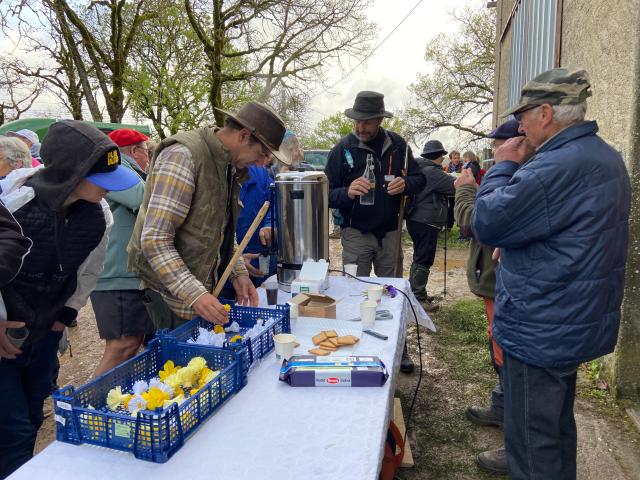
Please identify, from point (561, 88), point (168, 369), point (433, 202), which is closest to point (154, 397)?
point (168, 369)

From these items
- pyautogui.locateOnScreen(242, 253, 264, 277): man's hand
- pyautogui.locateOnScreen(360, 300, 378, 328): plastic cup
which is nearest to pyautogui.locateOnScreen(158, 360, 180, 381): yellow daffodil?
pyautogui.locateOnScreen(360, 300, 378, 328): plastic cup

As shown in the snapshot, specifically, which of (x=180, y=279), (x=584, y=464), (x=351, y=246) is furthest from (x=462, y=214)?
(x=180, y=279)

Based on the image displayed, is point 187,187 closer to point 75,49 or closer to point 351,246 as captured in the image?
point 351,246

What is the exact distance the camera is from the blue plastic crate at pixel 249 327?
1.76 m

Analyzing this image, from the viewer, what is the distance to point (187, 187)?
1.99 meters

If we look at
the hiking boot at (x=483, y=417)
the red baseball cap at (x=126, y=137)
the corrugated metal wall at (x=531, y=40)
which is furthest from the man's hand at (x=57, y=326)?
the corrugated metal wall at (x=531, y=40)

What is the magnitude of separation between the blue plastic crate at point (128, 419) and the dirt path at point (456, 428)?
1.69 m

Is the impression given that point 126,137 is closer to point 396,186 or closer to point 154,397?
point 396,186

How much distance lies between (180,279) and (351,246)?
2.09 meters

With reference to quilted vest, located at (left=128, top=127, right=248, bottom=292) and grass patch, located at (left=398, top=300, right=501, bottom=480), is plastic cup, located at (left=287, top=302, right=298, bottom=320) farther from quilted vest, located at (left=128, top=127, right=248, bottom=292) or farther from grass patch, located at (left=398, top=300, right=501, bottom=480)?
grass patch, located at (left=398, top=300, right=501, bottom=480)

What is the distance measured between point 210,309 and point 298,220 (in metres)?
1.15

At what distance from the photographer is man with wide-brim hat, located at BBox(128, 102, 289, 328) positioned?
6.23 feet

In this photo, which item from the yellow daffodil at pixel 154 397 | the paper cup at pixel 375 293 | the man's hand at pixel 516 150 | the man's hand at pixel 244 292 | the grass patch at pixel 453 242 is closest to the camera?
the yellow daffodil at pixel 154 397

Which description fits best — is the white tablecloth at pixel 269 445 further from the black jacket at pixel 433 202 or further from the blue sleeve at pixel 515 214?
the black jacket at pixel 433 202
